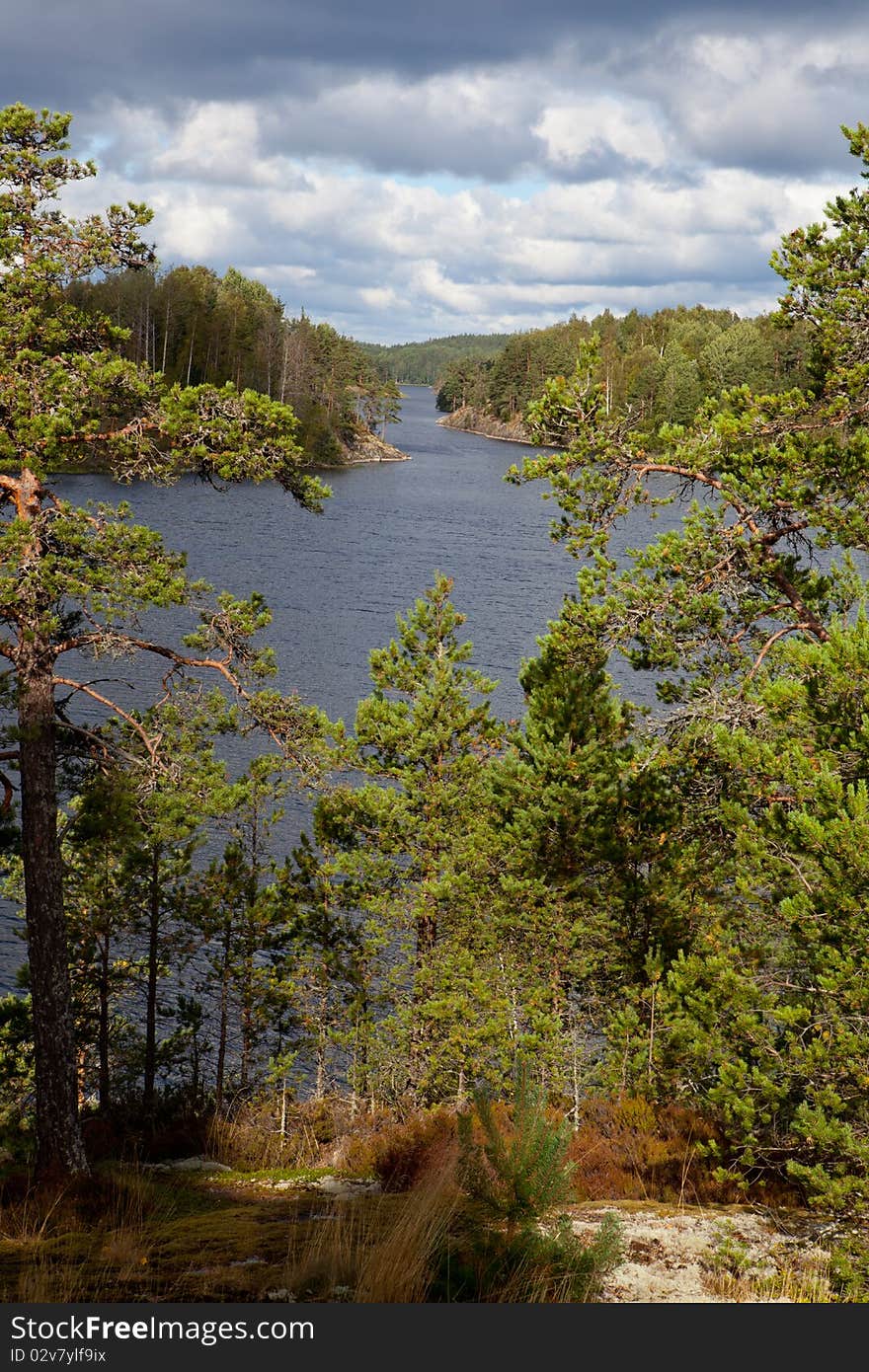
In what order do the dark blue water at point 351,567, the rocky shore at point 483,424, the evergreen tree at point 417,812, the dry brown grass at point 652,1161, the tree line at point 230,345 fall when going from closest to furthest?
the dry brown grass at point 652,1161 < the evergreen tree at point 417,812 < the dark blue water at point 351,567 < the tree line at point 230,345 < the rocky shore at point 483,424

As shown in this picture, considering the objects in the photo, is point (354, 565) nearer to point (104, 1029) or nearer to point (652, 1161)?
point (104, 1029)

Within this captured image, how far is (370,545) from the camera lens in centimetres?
6053

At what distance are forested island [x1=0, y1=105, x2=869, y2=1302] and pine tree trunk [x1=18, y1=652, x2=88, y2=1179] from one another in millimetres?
47

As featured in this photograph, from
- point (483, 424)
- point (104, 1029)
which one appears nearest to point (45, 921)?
point (104, 1029)

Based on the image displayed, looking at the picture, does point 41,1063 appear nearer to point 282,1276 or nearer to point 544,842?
point 282,1276

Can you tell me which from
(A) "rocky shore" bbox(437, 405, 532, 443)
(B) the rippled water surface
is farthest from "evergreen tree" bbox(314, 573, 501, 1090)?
(A) "rocky shore" bbox(437, 405, 532, 443)

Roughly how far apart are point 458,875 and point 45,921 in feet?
26.1

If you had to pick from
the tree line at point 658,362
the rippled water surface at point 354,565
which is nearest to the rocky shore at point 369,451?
the tree line at point 658,362

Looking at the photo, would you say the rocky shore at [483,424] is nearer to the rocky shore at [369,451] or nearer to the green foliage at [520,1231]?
the rocky shore at [369,451]

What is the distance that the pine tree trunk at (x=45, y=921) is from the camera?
11133 mm

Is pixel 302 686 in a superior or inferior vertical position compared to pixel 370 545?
inferior

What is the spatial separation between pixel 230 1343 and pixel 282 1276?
1032mm

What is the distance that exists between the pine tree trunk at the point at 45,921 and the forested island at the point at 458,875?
5cm

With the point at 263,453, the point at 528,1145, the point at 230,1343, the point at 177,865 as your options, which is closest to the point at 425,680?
the point at 177,865
